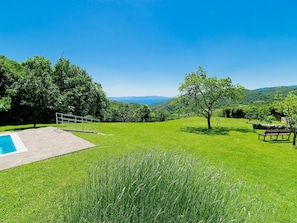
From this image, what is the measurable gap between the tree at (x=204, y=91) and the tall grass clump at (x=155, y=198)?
51.4 ft

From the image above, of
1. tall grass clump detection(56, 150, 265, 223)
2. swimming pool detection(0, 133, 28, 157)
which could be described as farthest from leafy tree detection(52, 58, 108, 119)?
tall grass clump detection(56, 150, 265, 223)

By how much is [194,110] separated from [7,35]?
27.0 metres

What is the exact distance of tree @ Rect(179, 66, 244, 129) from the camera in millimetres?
16312

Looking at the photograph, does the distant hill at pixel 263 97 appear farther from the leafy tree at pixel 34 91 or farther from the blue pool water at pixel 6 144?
the blue pool water at pixel 6 144

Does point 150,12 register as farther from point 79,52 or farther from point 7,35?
point 7,35

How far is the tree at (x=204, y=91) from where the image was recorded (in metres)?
16.3

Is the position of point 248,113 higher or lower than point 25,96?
lower

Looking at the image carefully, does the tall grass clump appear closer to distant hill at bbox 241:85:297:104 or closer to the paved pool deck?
the paved pool deck

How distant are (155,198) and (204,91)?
16548 millimetres

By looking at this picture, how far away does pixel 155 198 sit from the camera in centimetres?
174

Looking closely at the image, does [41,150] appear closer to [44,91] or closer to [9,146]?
[9,146]

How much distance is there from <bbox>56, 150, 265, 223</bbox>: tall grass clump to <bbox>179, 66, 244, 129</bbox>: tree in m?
15.7

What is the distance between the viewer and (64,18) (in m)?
17.6

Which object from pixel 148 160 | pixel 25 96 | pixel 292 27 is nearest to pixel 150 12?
pixel 25 96
